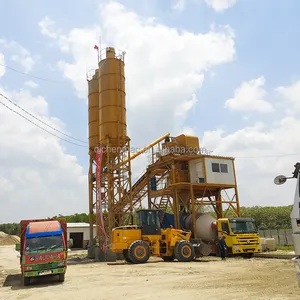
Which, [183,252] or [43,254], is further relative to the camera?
[183,252]

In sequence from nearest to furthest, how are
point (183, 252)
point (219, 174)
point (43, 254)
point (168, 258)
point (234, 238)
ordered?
point (43, 254)
point (183, 252)
point (168, 258)
point (234, 238)
point (219, 174)

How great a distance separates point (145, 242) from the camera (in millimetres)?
23594

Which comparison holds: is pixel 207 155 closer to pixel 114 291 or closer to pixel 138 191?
pixel 138 191

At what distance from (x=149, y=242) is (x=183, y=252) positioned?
2.34 metres

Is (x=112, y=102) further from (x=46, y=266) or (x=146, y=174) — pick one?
(x=46, y=266)

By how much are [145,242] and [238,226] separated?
7.06 meters

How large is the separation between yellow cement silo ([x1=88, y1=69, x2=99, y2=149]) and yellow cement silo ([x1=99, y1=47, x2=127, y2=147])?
3083 mm

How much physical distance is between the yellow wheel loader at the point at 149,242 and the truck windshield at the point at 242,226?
3.63 meters

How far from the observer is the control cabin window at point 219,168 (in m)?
31.6

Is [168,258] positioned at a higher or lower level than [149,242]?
lower

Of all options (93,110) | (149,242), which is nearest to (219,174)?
(149,242)

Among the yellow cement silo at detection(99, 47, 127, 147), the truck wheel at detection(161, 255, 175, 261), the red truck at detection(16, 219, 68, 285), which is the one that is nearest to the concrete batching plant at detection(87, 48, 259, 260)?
the yellow cement silo at detection(99, 47, 127, 147)

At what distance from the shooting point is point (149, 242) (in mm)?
23984

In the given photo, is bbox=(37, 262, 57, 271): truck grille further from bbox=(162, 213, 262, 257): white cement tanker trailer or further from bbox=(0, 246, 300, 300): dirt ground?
bbox=(162, 213, 262, 257): white cement tanker trailer
